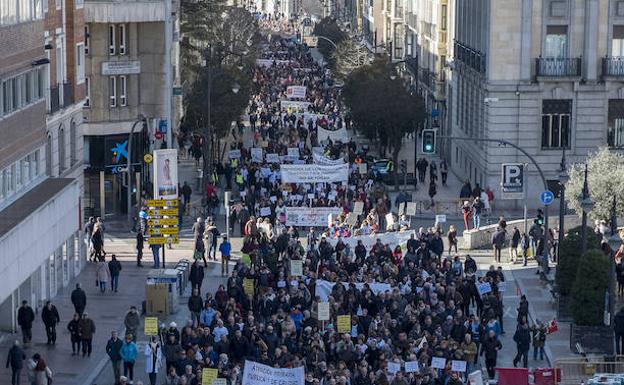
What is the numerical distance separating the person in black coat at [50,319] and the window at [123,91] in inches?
1158

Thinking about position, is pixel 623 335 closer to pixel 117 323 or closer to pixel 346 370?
pixel 346 370

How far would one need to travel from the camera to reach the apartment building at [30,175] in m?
45.4

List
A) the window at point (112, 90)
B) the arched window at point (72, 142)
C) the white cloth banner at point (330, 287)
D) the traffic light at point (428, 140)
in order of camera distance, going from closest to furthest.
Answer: the white cloth banner at point (330, 287) < the arched window at point (72, 142) < the traffic light at point (428, 140) < the window at point (112, 90)

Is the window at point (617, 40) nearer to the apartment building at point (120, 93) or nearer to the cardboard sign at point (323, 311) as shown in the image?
the apartment building at point (120, 93)

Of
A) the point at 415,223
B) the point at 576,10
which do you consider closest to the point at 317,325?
the point at 415,223

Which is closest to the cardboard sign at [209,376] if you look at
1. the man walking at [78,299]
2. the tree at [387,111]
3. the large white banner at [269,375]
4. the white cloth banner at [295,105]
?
the large white banner at [269,375]

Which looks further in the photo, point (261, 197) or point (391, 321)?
point (261, 197)

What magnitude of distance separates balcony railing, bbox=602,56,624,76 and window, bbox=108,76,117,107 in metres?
19.6

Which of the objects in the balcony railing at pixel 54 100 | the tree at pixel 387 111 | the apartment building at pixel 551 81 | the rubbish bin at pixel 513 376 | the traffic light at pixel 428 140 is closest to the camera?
the rubbish bin at pixel 513 376

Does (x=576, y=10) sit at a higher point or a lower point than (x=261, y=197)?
higher

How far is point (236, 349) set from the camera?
43219mm

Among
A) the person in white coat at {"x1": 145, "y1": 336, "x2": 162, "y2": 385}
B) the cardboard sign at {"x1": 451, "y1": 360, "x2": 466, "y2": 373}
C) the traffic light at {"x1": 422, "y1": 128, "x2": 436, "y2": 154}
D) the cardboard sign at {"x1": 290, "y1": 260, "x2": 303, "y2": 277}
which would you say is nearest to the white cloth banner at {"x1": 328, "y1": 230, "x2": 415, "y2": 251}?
the traffic light at {"x1": 422, "y1": 128, "x2": 436, "y2": 154}

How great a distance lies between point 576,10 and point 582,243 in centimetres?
2677

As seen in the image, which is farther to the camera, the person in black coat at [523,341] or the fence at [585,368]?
the person in black coat at [523,341]
